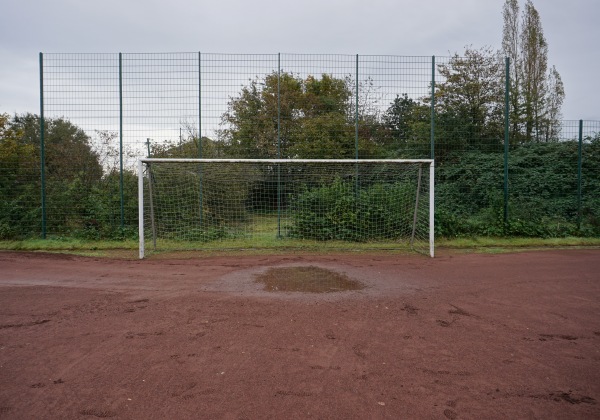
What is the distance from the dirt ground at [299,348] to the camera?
2879 mm

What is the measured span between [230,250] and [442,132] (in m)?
6.30

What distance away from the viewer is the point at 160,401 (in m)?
2.91

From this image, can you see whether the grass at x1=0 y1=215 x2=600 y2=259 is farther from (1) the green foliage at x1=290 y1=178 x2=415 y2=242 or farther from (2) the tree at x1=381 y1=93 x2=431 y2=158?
(2) the tree at x1=381 y1=93 x2=431 y2=158

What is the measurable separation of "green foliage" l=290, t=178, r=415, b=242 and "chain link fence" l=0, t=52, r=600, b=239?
1.15 metres

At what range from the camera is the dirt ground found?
2879mm

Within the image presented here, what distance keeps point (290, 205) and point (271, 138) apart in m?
1.85

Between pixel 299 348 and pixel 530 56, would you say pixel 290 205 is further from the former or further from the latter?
pixel 530 56

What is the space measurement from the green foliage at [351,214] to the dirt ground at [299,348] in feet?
12.0

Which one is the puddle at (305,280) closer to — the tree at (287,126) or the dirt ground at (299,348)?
the dirt ground at (299,348)

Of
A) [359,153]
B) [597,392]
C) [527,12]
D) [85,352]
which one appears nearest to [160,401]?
[85,352]

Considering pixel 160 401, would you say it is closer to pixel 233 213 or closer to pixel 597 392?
pixel 597 392

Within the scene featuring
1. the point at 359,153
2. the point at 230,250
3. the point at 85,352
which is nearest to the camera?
the point at 85,352

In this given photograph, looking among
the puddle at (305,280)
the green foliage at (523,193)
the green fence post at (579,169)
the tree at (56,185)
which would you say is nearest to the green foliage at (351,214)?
the green foliage at (523,193)

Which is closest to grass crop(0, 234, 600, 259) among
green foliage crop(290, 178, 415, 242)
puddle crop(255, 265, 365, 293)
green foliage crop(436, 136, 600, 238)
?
green foliage crop(290, 178, 415, 242)
